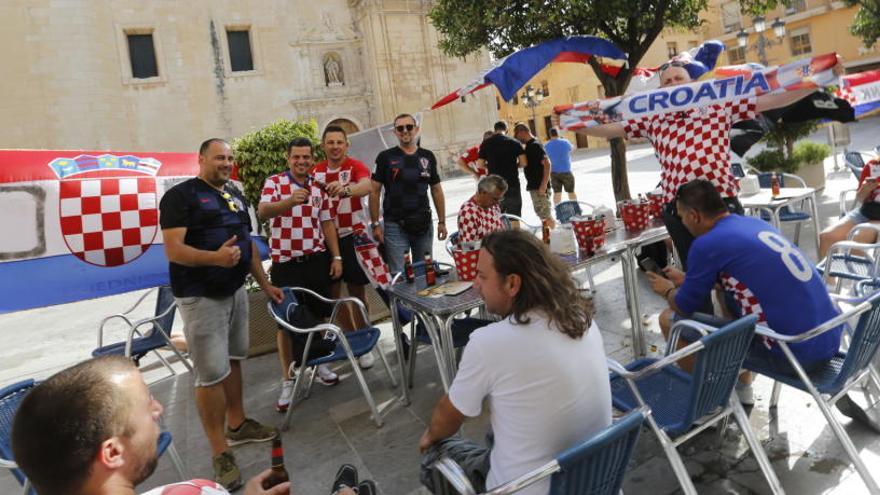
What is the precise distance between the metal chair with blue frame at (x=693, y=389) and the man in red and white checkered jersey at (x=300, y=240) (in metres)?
2.27

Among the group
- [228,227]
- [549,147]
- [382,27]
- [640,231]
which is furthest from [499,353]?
[382,27]

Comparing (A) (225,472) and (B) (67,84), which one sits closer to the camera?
(A) (225,472)

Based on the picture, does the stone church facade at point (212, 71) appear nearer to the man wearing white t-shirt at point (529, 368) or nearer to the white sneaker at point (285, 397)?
the white sneaker at point (285, 397)

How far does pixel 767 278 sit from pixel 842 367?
1.36 ft

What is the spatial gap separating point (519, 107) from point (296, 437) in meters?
42.9

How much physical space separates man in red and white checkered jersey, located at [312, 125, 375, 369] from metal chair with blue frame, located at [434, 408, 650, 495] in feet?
9.38

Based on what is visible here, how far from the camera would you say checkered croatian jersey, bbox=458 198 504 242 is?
418 centimetres

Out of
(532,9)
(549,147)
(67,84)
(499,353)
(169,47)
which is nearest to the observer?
(499,353)

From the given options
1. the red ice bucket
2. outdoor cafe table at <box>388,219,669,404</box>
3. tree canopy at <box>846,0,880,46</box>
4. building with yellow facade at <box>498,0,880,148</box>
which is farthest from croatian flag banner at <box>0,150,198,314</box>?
building with yellow facade at <box>498,0,880,148</box>

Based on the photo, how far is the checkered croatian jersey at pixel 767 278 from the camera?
218 cm

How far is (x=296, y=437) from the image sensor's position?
10.9 feet

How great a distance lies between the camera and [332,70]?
2497 cm

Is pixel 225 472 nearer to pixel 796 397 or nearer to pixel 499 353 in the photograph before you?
pixel 499 353

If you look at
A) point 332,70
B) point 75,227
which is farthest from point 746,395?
point 332,70
